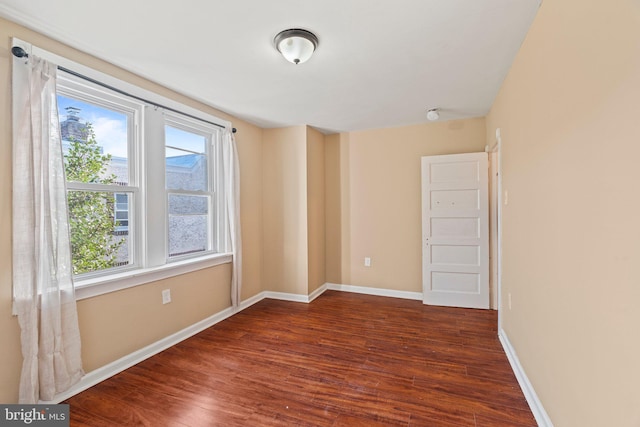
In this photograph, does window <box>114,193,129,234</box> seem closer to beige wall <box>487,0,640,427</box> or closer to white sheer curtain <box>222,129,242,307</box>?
white sheer curtain <box>222,129,242,307</box>

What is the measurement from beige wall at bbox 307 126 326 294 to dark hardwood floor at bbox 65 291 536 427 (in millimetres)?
1039

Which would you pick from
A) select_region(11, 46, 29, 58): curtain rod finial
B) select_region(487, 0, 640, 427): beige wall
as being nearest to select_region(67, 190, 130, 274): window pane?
select_region(11, 46, 29, 58): curtain rod finial

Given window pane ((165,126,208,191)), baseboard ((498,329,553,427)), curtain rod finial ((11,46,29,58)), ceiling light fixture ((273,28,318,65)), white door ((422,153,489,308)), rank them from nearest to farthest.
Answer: baseboard ((498,329,553,427)) < curtain rod finial ((11,46,29,58)) < ceiling light fixture ((273,28,318,65)) < window pane ((165,126,208,191)) < white door ((422,153,489,308))

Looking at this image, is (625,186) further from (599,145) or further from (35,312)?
(35,312)

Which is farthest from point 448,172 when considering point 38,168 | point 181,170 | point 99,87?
point 38,168

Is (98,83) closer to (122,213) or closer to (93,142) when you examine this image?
(93,142)

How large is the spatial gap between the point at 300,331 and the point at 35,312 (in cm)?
214

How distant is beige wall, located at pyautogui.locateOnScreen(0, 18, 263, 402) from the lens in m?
1.79

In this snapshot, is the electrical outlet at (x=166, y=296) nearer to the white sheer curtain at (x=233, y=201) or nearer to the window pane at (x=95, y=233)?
the window pane at (x=95, y=233)

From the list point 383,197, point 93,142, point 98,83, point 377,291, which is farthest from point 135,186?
point 377,291

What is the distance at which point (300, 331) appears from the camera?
10.2 feet

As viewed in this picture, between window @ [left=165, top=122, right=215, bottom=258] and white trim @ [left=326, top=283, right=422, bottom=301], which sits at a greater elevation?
window @ [left=165, top=122, right=215, bottom=258]

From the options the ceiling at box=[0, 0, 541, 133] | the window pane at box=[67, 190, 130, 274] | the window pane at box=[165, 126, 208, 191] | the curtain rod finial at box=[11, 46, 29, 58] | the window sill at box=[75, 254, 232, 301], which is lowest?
the window sill at box=[75, 254, 232, 301]

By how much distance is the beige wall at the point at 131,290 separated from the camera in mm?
1791
